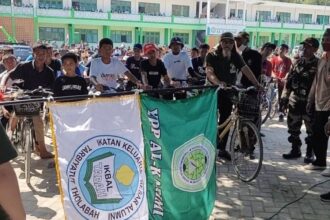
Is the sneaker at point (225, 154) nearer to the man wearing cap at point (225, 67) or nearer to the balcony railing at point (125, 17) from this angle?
the man wearing cap at point (225, 67)

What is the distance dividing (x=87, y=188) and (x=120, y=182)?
0.90 ft

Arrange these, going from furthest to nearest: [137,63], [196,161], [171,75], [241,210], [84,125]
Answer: [137,63] → [171,75] → [241,210] → [196,161] → [84,125]

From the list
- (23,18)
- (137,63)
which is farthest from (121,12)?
(137,63)

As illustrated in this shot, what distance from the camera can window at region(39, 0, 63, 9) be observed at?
40778mm

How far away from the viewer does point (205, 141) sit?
3648mm

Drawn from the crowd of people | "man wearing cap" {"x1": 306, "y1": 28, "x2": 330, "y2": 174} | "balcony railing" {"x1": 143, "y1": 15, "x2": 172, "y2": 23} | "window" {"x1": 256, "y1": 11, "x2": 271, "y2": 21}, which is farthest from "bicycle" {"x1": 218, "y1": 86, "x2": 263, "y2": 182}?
"window" {"x1": 256, "y1": 11, "x2": 271, "y2": 21}

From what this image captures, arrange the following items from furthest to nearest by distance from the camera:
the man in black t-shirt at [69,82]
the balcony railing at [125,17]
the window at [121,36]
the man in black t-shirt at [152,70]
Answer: the window at [121,36] → the balcony railing at [125,17] → the man in black t-shirt at [152,70] → the man in black t-shirt at [69,82]

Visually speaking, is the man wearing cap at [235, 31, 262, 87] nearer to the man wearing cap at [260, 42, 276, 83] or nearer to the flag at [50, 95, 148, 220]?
the man wearing cap at [260, 42, 276, 83]

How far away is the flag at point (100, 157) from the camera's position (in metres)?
2.94

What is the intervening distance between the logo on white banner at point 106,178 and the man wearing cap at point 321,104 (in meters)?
3.25

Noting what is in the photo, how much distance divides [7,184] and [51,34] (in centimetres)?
4302

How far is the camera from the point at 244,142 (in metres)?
5.15

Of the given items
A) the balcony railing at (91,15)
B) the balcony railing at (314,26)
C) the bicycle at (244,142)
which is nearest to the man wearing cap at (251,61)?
the bicycle at (244,142)

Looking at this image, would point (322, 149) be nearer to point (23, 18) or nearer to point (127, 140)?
point (127, 140)
